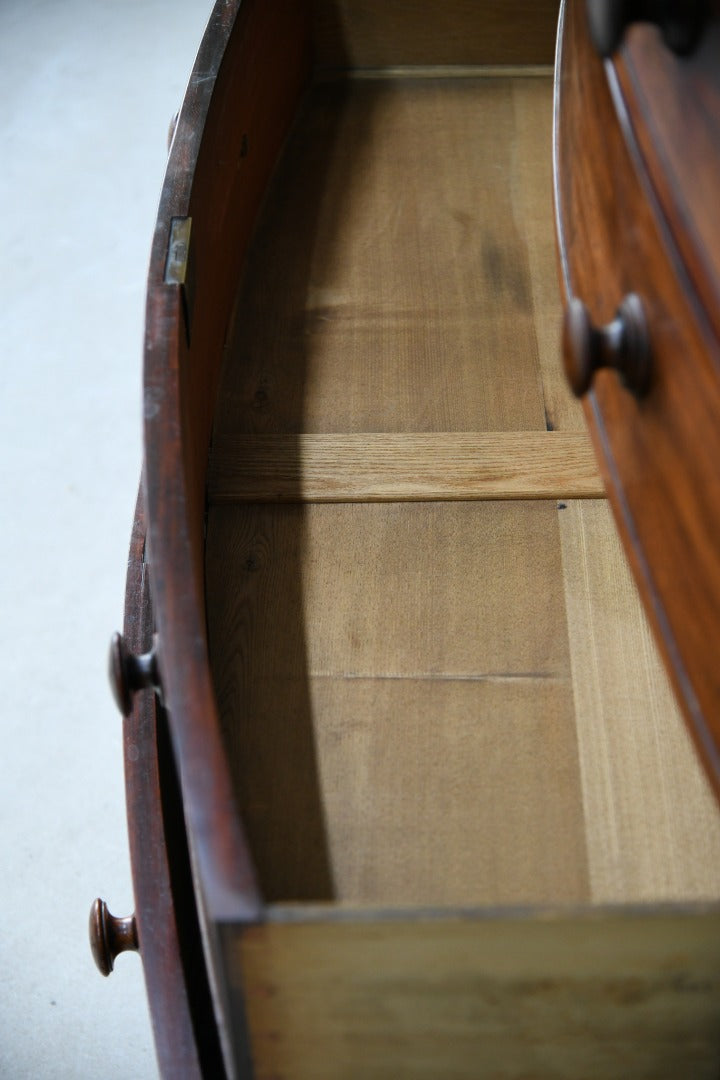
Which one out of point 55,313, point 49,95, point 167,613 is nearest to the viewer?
point 167,613

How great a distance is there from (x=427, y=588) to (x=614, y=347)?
35 centimetres

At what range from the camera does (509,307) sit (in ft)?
3.89

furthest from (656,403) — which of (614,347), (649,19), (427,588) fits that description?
(427,588)

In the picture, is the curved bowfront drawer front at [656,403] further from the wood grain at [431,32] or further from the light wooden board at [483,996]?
the wood grain at [431,32]

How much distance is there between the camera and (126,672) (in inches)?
28.8

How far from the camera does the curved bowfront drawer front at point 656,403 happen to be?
0.54 meters

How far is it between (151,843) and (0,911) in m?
0.70

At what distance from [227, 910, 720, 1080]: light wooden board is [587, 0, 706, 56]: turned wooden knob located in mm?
456

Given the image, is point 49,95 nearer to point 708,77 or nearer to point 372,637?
point 372,637

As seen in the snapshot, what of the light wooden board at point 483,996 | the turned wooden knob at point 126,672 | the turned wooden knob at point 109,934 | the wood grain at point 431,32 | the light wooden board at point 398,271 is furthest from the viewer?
the wood grain at point 431,32

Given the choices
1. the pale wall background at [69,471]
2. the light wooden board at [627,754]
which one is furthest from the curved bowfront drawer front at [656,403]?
the pale wall background at [69,471]

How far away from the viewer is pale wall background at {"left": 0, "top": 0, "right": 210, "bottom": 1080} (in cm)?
138

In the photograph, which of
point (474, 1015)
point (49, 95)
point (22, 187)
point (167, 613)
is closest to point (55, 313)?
point (22, 187)

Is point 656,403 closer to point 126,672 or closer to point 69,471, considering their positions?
point 126,672
